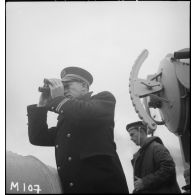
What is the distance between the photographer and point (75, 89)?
1521 mm

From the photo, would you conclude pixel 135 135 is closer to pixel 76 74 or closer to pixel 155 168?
pixel 155 168

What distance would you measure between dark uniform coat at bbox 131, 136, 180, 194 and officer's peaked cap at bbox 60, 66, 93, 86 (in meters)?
0.41

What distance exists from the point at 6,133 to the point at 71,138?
15.1 inches

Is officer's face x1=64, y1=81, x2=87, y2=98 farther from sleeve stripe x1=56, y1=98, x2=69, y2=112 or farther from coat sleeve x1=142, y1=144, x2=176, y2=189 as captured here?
coat sleeve x1=142, y1=144, x2=176, y2=189

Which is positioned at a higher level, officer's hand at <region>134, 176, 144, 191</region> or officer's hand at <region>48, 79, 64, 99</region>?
officer's hand at <region>48, 79, 64, 99</region>

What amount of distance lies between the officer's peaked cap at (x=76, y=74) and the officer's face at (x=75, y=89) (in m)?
0.03

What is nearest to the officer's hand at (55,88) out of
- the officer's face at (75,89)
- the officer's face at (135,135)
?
the officer's face at (75,89)

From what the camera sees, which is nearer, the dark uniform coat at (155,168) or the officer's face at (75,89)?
the dark uniform coat at (155,168)

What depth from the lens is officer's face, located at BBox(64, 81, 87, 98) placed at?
1486 millimetres

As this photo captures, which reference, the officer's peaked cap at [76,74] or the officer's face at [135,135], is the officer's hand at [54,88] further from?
the officer's face at [135,135]

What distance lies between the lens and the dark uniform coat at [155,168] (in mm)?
1322

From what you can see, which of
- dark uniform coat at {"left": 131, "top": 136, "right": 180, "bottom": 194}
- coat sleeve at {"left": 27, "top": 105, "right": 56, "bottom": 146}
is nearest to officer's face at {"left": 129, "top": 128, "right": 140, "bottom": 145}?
dark uniform coat at {"left": 131, "top": 136, "right": 180, "bottom": 194}

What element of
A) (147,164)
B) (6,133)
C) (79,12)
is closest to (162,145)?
(147,164)

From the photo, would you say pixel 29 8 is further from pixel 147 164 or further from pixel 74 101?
pixel 147 164
